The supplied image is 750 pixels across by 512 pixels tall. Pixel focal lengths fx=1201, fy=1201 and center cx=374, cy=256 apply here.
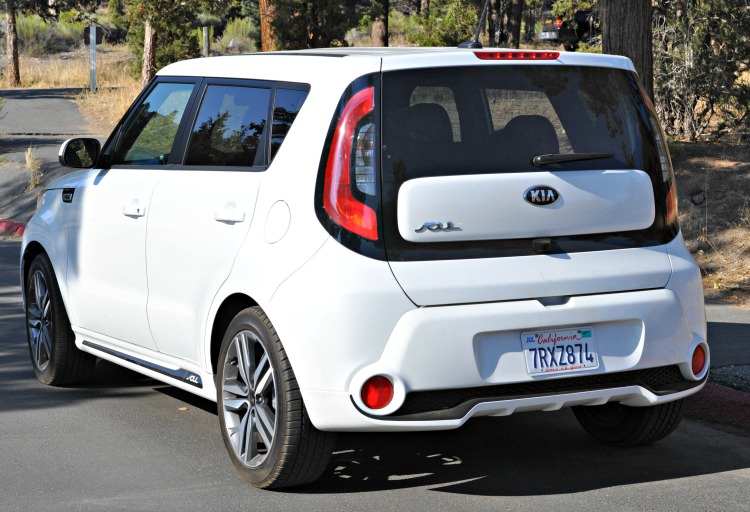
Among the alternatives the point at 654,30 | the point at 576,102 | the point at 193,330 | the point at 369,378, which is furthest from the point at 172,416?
the point at 654,30

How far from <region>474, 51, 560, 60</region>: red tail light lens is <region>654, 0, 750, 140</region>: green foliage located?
452 inches

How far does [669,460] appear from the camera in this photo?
18.9ft

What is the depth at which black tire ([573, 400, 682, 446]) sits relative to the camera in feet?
18.6

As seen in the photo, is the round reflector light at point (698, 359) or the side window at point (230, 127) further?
the side window at point (230, 127)

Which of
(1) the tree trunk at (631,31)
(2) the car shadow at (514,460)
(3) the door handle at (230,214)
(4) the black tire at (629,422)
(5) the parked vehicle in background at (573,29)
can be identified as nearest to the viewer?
(3) the door handle at (230,214)

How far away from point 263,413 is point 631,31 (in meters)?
7.59

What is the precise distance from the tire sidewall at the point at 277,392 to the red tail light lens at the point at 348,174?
1.96 feet

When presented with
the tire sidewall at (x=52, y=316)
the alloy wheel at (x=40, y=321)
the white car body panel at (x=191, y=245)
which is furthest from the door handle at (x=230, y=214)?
the alloy wheel at (x=40, y=321)

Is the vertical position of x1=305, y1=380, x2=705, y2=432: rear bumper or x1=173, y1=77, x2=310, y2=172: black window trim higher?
x1=173, y1=77, x2=310, y2=172: black window trim

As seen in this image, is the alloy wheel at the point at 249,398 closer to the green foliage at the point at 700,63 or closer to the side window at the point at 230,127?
the side window at the point at 230,127

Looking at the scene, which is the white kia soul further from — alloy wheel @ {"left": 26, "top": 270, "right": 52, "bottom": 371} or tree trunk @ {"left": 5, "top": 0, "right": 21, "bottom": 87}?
tree trunk @ {"left": 5, "top": 0, "right": 21, "bottom": 87}

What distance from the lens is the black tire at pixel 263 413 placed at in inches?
190

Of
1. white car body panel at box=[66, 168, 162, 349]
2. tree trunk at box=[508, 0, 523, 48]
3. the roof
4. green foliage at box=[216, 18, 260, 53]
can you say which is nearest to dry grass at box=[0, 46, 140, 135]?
green foliage at box=[216, 18, 260, 53]

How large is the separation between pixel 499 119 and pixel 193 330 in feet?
5.60
